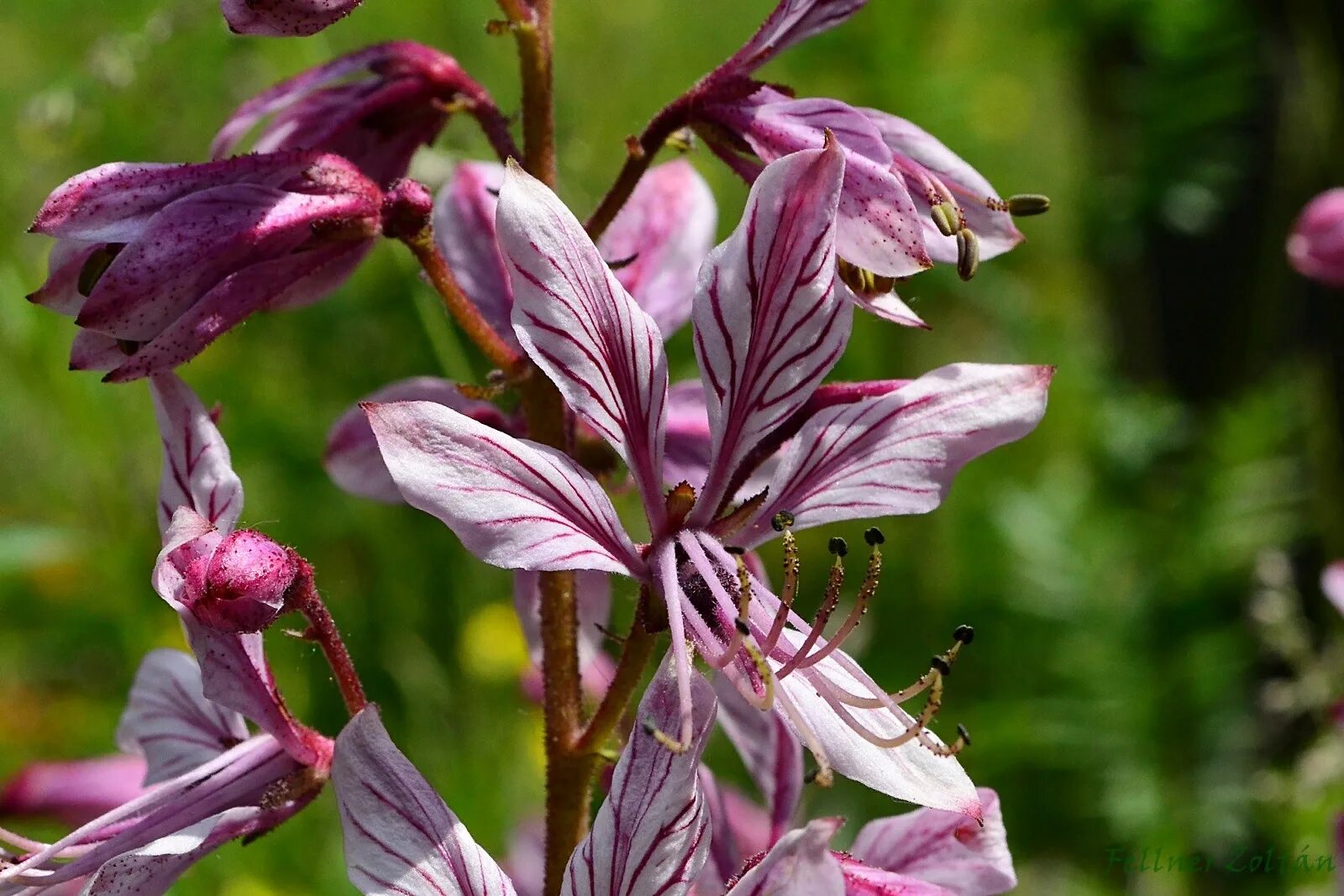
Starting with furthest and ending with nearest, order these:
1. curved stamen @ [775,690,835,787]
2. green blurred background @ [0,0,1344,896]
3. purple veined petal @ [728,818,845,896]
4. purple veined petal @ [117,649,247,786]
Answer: green blurred background @ [0,0,1344,896]
purple veined petal @ [117,649,247,786]
curved stamen @ [775,690,835,787]
purple veined petal @ [728,818,845,896]

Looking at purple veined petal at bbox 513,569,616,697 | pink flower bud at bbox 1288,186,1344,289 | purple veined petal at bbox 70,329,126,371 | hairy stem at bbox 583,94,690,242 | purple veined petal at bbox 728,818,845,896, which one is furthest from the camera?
pink flower bud at bbox 1288,186,1344,289

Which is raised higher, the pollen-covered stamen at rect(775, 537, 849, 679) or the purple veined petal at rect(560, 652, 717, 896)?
the pollen-covered stamen at rect(775, 537, 849, 679)

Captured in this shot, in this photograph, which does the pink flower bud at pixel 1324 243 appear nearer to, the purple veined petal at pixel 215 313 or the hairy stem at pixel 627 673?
the hairy stem at pixel 627 673

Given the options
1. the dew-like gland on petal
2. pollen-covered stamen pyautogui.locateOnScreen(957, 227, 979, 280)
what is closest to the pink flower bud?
the dew-like gland on petal

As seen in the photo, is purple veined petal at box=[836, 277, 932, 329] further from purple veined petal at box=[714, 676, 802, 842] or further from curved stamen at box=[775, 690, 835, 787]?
purple veined petal at box=[714, 676, 802, 842]

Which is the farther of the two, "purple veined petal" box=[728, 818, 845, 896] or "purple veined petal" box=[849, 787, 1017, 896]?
"purple veined petal" box=[849, 787, 1017, 896]

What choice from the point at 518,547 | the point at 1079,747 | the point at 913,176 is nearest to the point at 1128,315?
the point at 1079,747

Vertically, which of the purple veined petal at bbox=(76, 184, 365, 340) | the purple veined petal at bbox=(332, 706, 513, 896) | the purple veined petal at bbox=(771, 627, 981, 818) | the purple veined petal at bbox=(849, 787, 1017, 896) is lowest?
the purple veined petal at bbox=(849, 787, 1017, 896)
